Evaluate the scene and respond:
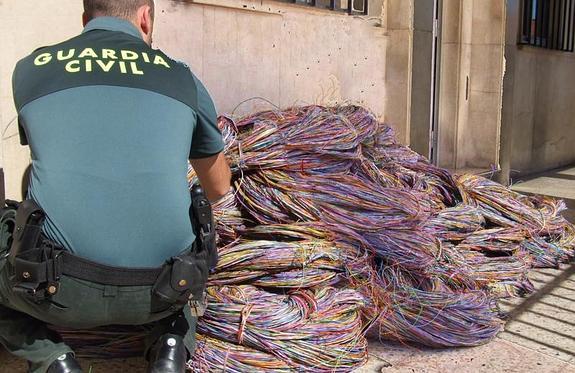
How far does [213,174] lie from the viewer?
2455 mm

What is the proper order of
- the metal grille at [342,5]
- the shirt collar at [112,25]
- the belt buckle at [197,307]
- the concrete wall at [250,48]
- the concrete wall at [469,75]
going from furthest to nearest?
the concrete wall at [469,75] < the metal grille at [342,5] < the concrete wall at [250,48] < the belt buckle at [197,307] < the shirt collar at [112,25]

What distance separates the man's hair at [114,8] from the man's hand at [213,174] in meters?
0.57

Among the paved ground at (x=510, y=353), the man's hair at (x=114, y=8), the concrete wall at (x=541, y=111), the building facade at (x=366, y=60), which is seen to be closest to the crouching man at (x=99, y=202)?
the man's hair at (x=114, y=8)

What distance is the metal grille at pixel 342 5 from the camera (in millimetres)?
5457

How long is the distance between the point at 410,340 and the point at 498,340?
1.80ft

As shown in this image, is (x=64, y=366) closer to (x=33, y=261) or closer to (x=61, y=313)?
(x=61, y=313)

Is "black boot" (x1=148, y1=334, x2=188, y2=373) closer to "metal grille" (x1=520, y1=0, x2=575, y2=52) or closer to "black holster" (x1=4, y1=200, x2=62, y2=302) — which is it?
"black holster" (x1=4, y1=200, x2=62, y2=302)

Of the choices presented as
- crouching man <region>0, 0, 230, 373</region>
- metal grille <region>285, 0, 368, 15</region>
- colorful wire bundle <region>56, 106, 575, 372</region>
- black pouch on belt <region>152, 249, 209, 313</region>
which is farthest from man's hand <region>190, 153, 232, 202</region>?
metal grille <region>285, 0, 368, 15</region>

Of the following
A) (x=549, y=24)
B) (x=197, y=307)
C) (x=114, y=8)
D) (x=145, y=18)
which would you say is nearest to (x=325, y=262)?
(x=197, y=307)

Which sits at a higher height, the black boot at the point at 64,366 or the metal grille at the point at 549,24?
the metal grille at the point at 549,24

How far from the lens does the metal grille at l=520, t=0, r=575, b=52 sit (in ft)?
32.0

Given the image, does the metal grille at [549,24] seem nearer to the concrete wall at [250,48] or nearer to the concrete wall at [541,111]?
the concrete wall at [541,111]

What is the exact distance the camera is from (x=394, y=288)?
3.64 metres

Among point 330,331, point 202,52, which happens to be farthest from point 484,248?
point 202,52
